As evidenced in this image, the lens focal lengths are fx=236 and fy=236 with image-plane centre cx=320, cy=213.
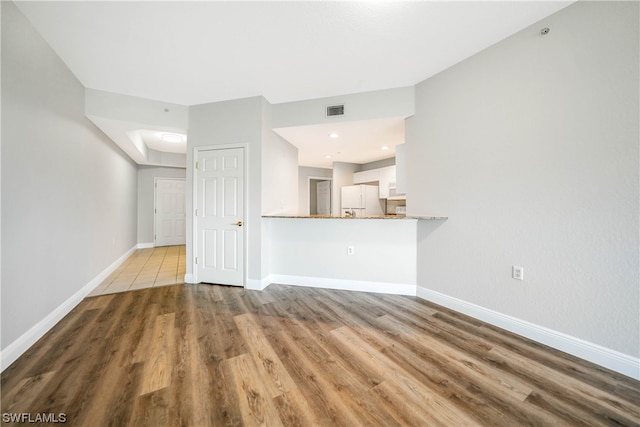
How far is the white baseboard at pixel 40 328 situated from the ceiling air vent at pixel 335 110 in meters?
3.62

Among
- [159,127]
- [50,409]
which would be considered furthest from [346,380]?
[159,127]

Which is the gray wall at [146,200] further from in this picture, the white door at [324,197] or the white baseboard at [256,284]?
the white baseboard at [256,284]

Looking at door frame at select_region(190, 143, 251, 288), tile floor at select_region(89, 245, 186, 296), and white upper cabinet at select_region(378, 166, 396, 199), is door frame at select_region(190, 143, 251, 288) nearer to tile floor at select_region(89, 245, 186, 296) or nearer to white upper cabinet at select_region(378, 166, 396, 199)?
tile floor at select_region(89, 245, 186, 296)

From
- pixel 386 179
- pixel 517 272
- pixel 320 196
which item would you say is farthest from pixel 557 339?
pixel 320 196

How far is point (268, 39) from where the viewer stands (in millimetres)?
2129

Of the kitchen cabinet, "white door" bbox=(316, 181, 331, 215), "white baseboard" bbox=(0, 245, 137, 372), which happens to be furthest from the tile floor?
the kitchen cabinet

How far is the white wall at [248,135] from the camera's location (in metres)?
3.18

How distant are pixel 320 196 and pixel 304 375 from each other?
644 cm

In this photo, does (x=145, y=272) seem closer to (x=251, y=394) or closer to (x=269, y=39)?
(x=251, y=394)

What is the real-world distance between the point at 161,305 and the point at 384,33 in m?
3.61

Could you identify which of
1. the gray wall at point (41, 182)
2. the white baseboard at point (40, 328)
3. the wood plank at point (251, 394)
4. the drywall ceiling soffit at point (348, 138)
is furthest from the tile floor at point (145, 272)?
the drywall ceiling soffit at point (348, 138)

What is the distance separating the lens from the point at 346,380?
1.54 m

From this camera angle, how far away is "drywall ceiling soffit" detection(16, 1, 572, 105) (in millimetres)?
1813

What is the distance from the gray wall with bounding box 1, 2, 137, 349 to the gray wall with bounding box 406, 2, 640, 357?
376 cm
